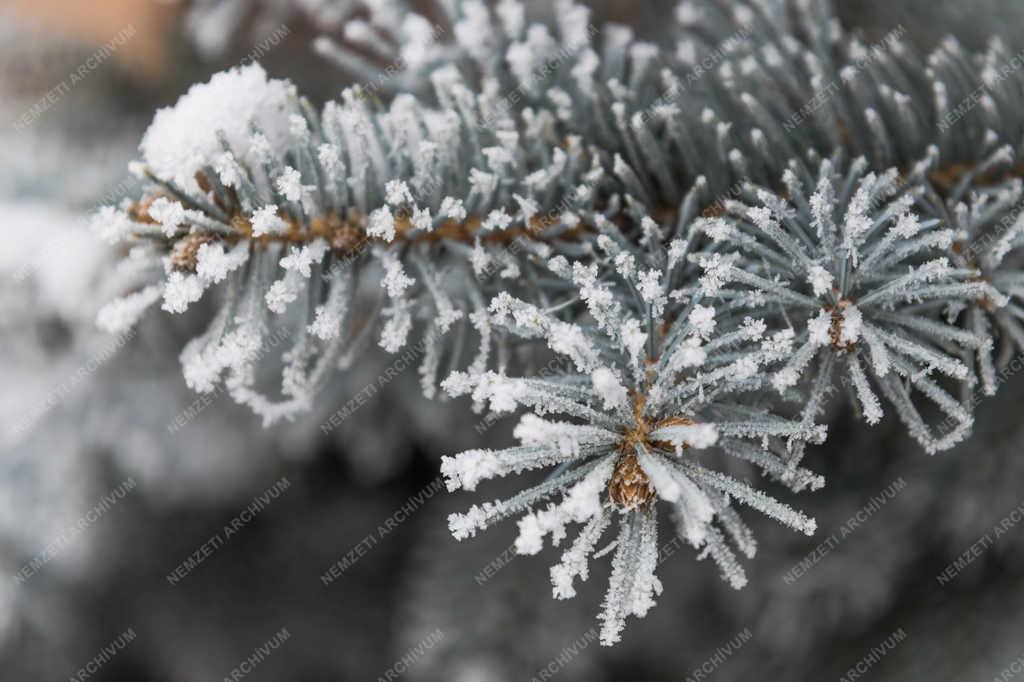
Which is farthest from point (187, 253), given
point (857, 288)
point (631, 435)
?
point (857, 288)

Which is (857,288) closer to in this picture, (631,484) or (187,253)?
(631,484)

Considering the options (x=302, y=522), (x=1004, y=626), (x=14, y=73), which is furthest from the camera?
(x=302, y=522)

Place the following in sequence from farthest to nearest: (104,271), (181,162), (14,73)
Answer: (14,73), (104,271), (181,162)

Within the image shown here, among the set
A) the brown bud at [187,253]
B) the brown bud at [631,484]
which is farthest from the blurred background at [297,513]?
the brown bud at [631,484]

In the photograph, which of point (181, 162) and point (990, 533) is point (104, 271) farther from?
point (990, 533)

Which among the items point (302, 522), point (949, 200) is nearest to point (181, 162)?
point (949, 200)
